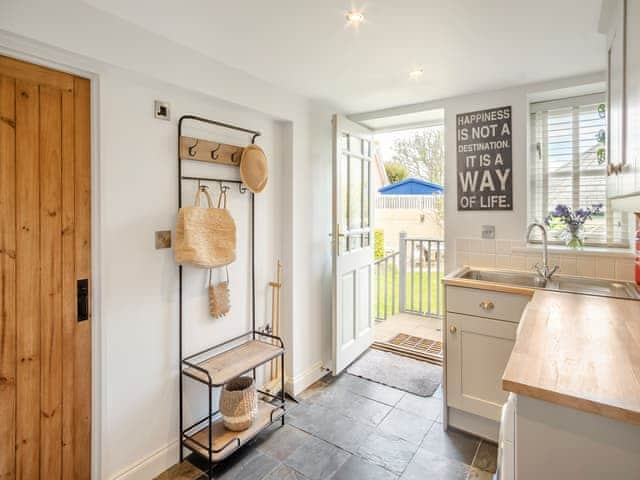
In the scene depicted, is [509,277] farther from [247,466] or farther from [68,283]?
[68,283]

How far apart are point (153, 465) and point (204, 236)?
1.23 meters

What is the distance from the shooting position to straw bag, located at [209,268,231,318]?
2117 millimetres

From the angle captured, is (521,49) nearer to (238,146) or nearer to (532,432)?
(238,146)

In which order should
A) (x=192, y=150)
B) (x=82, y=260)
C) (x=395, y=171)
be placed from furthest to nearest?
1. (x=395, y=171)
2. (x=192, y=150)
3. (x=82, y=260)

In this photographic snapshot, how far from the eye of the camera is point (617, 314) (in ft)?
4.83

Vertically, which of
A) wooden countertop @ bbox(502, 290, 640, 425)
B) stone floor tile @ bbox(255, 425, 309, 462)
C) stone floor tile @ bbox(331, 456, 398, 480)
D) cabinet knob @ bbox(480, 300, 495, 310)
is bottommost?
stone floor tile @ bbox(331, 456, 398, 480)

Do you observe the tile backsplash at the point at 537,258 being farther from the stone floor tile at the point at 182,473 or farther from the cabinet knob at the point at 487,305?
the stone floor tile at the point at 182,473

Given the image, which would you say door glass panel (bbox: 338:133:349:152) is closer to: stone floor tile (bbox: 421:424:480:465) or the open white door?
the open white door

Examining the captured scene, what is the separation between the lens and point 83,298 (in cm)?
160

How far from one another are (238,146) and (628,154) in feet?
6.38

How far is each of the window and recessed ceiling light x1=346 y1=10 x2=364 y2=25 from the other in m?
→ 1.71

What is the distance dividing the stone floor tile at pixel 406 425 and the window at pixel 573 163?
1.59m

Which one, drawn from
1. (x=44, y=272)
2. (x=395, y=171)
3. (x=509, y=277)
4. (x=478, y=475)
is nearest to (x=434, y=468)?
(x=478, y=475)

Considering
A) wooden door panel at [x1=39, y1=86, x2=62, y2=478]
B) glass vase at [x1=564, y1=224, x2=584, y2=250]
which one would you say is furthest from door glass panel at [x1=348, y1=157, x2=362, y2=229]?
wooden door panel at [x1=39, y1=86, x2=62, y2=478]
